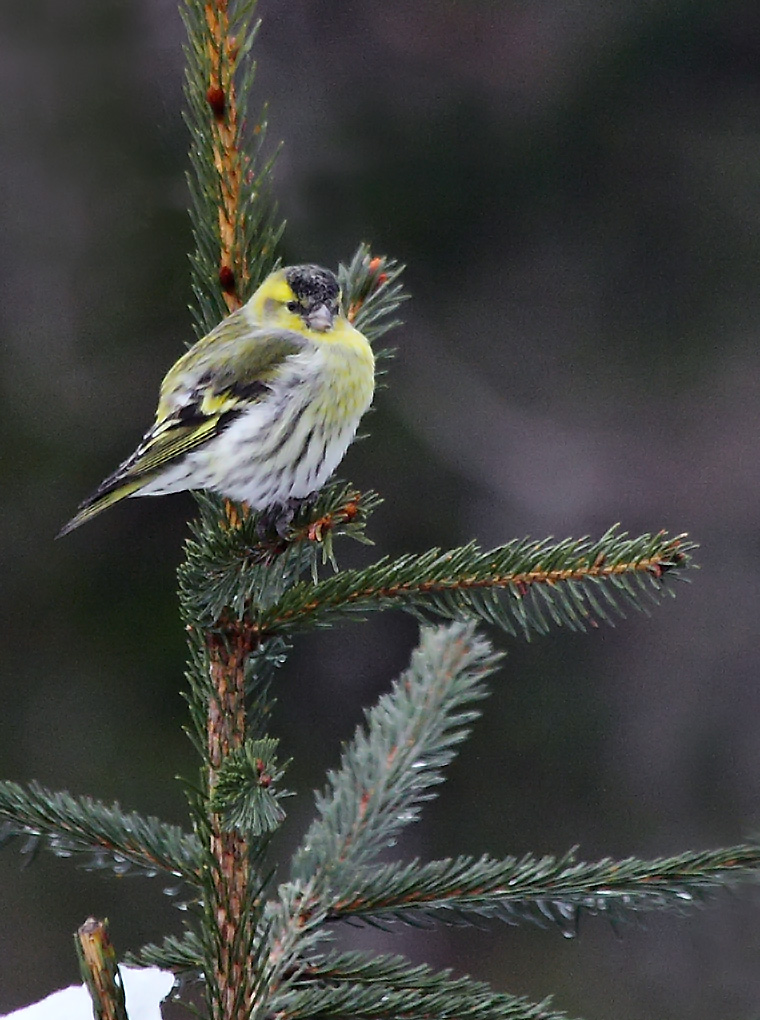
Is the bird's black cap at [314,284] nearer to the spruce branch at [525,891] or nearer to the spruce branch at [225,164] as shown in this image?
the spruce branch at [225,164]

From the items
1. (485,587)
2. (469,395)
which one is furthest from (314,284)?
(469,395)

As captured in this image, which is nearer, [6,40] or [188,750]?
[188,750]

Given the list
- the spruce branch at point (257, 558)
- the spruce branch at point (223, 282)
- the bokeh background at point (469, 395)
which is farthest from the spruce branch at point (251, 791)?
the bokeh background at point (469, 395)

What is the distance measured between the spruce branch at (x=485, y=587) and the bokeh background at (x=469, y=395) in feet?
10.6

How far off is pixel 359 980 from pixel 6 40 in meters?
4.80

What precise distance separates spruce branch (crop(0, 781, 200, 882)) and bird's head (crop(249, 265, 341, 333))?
0.82 meters

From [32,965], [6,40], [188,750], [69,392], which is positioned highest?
[6,40]

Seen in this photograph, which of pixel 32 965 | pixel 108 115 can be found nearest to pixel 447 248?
pixel 108 115

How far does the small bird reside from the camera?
181 cm

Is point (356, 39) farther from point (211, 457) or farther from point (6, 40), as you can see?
point (211, 457)

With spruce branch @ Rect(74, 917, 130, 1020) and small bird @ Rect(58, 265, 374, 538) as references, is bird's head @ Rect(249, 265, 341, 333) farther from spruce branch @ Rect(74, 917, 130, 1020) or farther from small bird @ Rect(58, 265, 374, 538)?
spruce branch @ Rect(74, 917, 130, 1020)

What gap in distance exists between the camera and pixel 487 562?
1.25 meters

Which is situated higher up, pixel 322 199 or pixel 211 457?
pixel 322 199

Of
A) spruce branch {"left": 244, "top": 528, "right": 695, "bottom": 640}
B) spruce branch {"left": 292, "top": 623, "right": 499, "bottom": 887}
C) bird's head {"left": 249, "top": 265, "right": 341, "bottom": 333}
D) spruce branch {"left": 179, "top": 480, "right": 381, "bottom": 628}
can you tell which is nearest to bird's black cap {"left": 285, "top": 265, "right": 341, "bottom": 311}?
bird's head {"left": 249, "top": 265, "right": 341, "bottom": 333}
